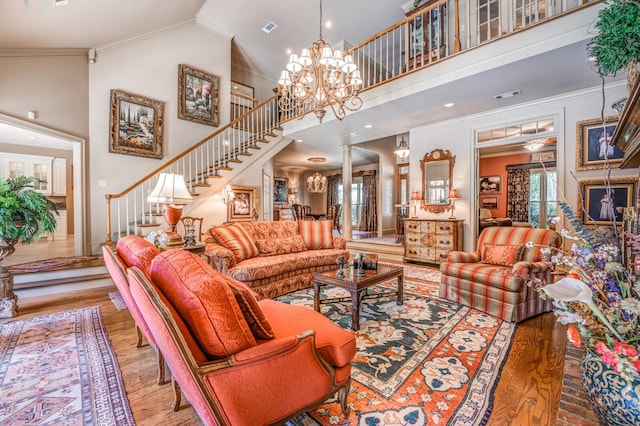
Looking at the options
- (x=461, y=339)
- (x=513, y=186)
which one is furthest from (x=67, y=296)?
(x=513, y=186)

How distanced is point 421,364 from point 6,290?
165 inches

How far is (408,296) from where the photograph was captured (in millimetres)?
3430

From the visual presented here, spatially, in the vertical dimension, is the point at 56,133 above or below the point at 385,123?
below

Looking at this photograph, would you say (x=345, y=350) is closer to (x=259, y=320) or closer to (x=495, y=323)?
(x=259, y=320)

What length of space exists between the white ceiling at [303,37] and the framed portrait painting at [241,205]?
1.79m

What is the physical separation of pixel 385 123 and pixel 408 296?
3557 mm

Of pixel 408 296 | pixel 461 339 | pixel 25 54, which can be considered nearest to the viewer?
pixel 461 339

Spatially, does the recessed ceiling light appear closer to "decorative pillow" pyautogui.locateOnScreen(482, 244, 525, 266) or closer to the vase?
"decorative pillow" pyautogui.locateOnScreen(482, 244, 525, 266)

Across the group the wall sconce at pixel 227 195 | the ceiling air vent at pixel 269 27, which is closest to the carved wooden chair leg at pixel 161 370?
the wall sconce at pixel 227 195

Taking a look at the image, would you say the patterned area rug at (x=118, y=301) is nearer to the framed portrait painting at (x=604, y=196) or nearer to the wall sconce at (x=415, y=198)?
the wall sconce at (x=415, y=198)

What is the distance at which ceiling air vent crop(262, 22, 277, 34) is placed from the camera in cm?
645

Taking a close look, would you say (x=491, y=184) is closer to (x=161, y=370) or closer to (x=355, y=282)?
(x=355, y=282)

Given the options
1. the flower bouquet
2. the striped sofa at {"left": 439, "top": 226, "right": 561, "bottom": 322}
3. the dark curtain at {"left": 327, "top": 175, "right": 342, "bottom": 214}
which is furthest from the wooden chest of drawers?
the dark curtain at {"left": 327, "top": 175, "right": 342, "bottom": 214}

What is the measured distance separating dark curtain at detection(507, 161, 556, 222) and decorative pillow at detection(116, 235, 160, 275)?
930cm
